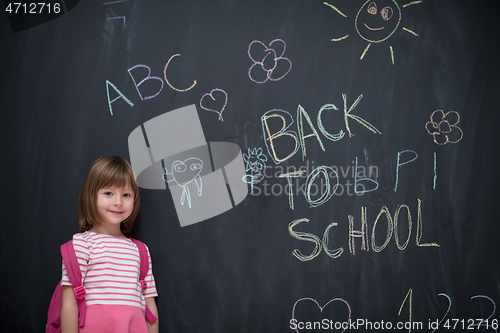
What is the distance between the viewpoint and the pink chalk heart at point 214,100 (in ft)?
5.41

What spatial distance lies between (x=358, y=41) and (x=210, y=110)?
2.37 feet

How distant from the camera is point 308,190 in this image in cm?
164

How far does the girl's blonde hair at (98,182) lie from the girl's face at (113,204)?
0.02 m

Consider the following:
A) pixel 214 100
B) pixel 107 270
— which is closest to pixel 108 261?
pixel 107 270

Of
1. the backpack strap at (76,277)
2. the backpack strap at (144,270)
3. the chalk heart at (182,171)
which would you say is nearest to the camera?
the backpack strap at (76,277)

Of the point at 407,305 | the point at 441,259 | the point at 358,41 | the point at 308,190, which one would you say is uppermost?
the point at 358,41

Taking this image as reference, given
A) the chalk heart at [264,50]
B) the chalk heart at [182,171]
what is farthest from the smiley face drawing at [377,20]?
the chalk heart at [182,171]

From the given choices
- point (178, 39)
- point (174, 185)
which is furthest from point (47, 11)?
point (174, 185)

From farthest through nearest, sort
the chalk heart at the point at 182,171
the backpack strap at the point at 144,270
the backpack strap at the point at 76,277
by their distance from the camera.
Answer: the chalk heart at the point at 182,171
the backpack strap at the point at 144,270
the backpack strap at the point at 76,277

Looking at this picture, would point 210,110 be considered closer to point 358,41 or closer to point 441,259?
point 358,41

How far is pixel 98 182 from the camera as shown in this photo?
1489 millimetres
